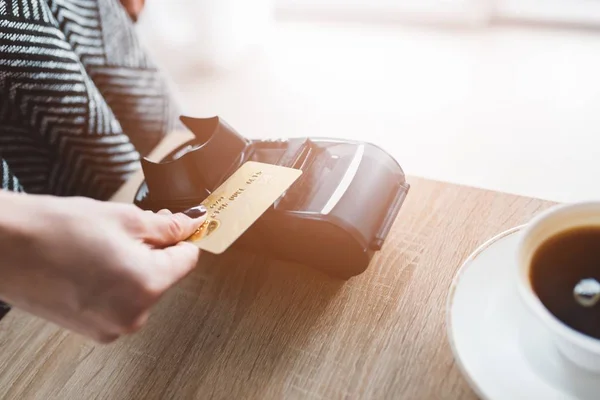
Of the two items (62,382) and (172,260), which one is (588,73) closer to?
(172,260)

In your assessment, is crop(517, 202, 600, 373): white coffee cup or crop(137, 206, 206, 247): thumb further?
crop(137, 206, 206, 247): thumb

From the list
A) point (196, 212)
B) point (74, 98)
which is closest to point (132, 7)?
point (74, 98)

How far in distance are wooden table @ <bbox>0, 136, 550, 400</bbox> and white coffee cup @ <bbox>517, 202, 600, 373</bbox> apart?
0.33ft

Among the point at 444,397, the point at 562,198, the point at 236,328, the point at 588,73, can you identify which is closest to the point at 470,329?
the point at 444,397

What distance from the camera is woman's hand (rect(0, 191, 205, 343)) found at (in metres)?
0.47

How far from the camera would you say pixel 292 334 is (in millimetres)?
569

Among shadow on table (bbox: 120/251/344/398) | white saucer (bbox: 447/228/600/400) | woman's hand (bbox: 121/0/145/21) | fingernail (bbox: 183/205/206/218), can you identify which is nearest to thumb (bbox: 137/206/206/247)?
fingernail (bbox: 183/205/206/218)

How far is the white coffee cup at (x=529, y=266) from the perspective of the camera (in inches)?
15.9

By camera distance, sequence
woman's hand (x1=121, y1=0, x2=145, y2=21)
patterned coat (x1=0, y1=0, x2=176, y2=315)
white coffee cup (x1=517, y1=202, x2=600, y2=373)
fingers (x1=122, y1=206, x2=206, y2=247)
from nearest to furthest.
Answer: white coffee cup (x1=517, y1=202, x2=600, y2=373) < fingers (x1=122, y1=206, x2=206, y2=247) < patterned coat (x1=0, y1=0, x2=176, y2=315) < woman's hand (x1=121, y1=0, x2=145, y2=21)

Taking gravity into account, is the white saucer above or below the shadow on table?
above

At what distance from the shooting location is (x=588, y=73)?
1226mm

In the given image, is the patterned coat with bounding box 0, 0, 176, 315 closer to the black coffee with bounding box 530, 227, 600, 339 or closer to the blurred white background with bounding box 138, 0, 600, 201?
the blurred white background with bounding box 138, 0, 600, 201

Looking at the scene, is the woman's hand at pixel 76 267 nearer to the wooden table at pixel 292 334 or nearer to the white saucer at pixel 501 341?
the wooden table at pixel 292 334

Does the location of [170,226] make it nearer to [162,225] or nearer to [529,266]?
[162,225]
